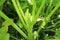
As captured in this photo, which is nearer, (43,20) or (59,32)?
(59,32)

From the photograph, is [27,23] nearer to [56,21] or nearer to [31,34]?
[31,34]

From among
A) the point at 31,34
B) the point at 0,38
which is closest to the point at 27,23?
the point at 31,34

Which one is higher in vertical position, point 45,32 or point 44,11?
point 44,11

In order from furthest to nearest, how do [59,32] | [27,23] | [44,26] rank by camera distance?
1. [44,26]
2. [27,23]
3. [59,32]

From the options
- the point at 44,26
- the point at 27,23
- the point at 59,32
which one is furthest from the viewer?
the point at 44,26

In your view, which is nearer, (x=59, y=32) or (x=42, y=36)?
(x=59, y=32)

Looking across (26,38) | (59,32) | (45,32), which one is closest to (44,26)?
(45,32)

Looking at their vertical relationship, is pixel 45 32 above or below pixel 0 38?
above

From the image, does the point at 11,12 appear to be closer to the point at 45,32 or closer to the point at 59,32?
the point at 45,32

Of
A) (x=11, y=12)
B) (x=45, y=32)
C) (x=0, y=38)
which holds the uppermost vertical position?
(x=11, y=12)
